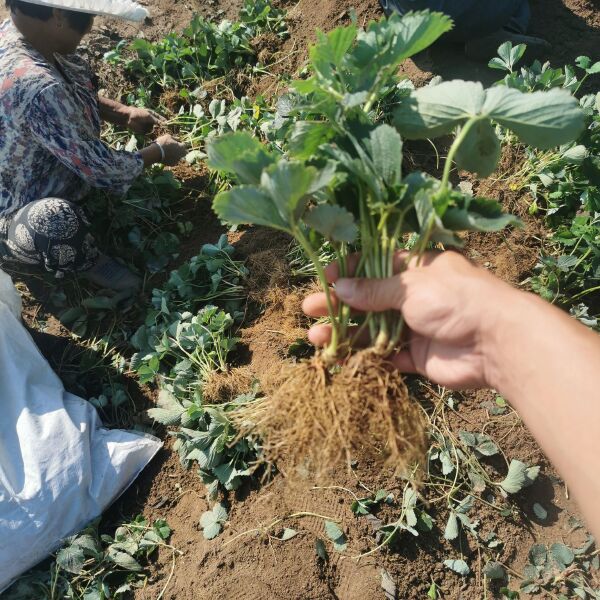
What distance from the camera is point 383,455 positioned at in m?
1.42

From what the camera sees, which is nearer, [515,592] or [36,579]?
[515,592]

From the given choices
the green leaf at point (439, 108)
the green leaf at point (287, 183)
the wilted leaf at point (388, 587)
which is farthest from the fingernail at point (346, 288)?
the wilted leaf at point (388, 587)

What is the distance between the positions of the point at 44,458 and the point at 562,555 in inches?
64.2

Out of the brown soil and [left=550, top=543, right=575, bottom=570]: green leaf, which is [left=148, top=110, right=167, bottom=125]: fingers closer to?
the brown soil

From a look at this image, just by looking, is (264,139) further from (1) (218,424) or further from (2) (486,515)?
(2) (486,515)

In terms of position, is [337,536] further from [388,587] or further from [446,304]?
[446,304]

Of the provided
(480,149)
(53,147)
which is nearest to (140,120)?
(53,147)

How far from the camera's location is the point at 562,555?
1664mm

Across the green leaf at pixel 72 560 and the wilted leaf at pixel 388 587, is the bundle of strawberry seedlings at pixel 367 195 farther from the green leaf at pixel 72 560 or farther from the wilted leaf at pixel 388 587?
the green leaf at pixel 72 560

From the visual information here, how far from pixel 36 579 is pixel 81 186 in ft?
5.16

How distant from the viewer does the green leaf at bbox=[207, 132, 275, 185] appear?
1.19 m

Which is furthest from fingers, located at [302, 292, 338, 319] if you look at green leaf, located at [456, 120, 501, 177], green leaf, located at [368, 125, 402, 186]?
green leaf, located at [456, 120, 501, 177]

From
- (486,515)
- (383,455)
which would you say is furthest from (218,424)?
(486,515)

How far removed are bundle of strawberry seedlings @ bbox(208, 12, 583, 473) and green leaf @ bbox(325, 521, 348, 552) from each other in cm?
Result: 39
